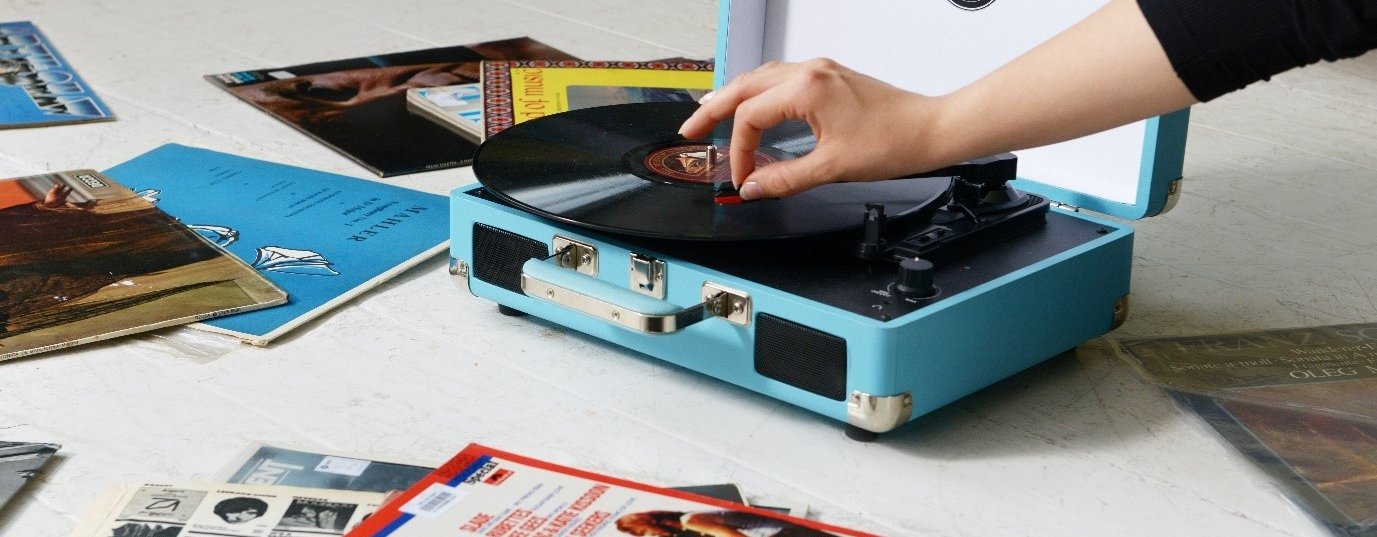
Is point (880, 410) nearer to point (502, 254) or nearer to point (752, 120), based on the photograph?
point (752, 120)

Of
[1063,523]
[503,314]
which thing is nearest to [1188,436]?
[1063,523]

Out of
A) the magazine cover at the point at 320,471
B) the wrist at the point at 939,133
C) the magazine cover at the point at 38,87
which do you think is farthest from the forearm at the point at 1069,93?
the magazine cover at the point at 38,87

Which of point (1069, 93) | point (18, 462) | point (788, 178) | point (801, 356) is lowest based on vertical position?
point (18, 462)

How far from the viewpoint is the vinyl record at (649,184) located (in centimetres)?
113

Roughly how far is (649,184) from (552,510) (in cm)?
37

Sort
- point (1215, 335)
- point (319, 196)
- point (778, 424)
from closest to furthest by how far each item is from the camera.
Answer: point (778, 424) → point (1215, 335) → point (319, 196)

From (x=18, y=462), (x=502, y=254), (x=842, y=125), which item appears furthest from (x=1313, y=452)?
(x=18, y=462)

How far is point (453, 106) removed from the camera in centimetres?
200

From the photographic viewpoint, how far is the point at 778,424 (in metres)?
1.13

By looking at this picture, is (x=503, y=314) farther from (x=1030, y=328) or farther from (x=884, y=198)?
(x=1030, y=328)

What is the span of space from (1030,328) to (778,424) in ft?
0.71

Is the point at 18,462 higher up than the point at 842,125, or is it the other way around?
the point at 842,125

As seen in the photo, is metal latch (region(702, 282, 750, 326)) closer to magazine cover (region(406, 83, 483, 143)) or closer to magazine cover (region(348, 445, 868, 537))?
magazine cover (region(348, 445, 868, 537))

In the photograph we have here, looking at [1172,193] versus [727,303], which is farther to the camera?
[1172,193]
